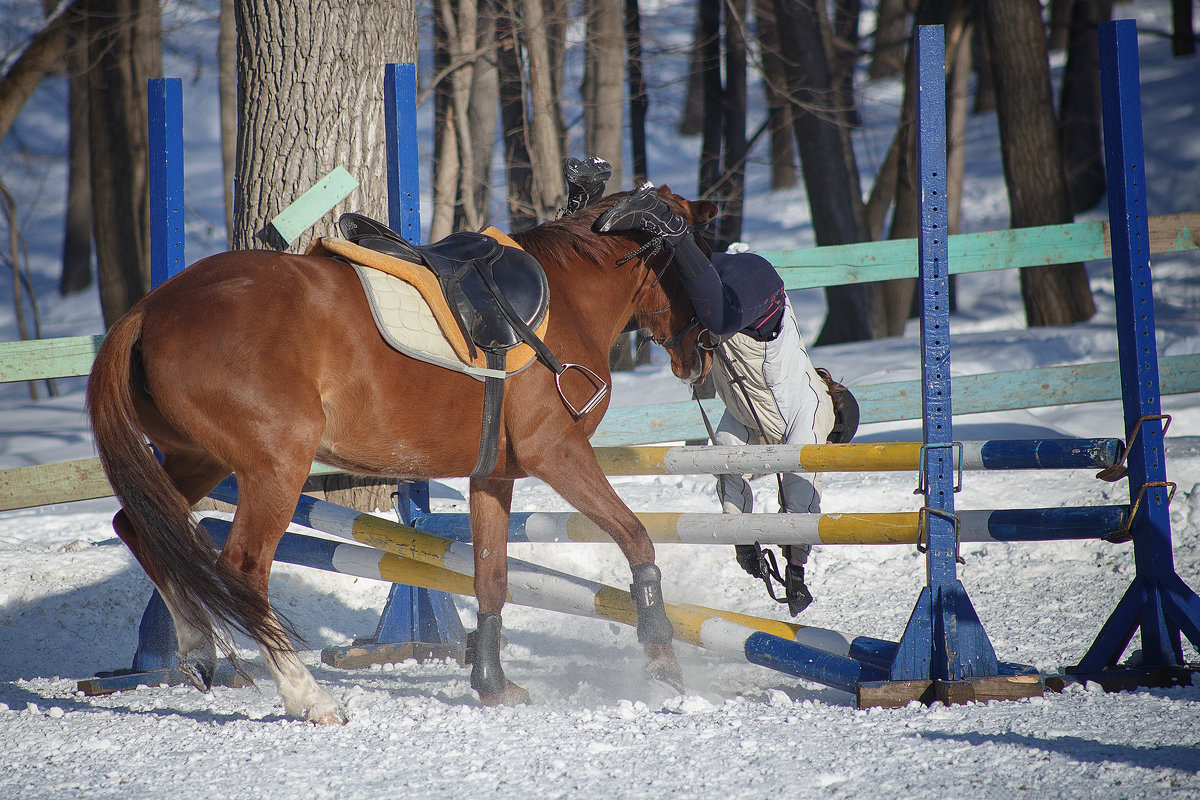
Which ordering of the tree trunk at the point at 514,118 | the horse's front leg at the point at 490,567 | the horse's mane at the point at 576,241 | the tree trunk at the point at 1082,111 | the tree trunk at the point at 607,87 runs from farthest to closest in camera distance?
1. the tree trunk at the point at 1082,111
2. the tree trunk at the point at 607,87
3. the tree trunk at the point at 514,118
4. the horse's mane at the point at 576,241
5. the horse's front leg at the point at 490,567

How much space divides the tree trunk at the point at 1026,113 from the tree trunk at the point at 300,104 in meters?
8.10

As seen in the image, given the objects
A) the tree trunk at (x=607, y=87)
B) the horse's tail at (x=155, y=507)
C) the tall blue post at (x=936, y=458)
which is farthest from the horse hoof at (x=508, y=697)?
the tree trunk at (x=607, y=87)

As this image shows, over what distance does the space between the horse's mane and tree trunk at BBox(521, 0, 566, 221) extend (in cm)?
542

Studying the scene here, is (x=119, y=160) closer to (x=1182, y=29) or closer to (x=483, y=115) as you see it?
(x=483, y=115)

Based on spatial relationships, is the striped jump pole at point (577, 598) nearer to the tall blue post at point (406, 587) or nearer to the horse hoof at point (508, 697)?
the horse hoof at point (508, 697)

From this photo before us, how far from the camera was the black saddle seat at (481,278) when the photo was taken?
3.11m

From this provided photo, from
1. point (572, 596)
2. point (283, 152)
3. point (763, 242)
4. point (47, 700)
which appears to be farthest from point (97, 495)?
point (763, 242)

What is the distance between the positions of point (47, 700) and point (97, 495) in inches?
56.7

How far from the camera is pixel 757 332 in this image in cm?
364

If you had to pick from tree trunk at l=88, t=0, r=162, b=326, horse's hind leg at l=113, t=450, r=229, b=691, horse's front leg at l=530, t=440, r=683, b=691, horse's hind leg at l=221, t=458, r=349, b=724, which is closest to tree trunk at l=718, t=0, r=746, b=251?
tree trunk at l=88, t=0, r=162, b=326

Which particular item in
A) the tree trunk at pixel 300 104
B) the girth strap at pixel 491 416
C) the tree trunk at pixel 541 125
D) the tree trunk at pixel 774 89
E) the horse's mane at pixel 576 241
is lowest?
the girth strap at pixel 491 416

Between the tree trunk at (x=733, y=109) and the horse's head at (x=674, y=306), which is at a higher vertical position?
the tree trunk at (x=733, y=109)

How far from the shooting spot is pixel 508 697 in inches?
132

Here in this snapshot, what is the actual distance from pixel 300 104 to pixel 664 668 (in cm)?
315
